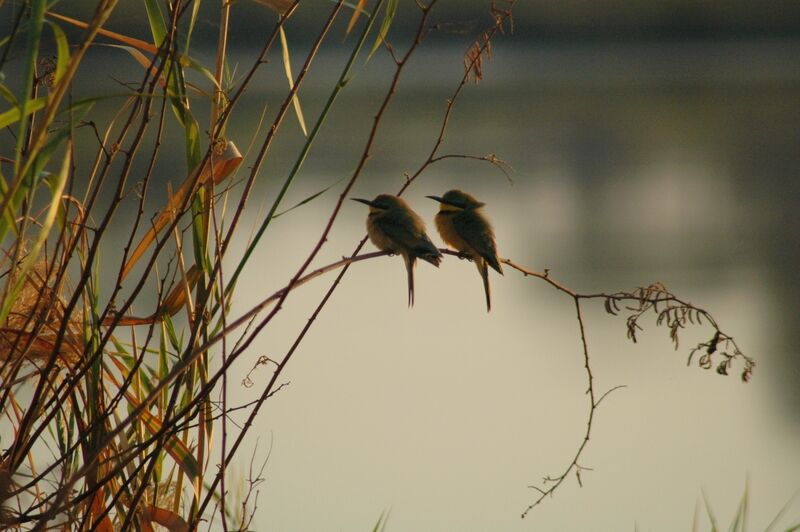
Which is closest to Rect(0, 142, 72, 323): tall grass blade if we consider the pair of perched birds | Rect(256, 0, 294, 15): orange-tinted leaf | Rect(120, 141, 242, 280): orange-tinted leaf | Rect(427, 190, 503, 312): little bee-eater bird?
Rect(120, 141, 242, 280): orange-tinted leaf

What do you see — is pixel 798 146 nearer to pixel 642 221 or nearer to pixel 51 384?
pixel 642 221

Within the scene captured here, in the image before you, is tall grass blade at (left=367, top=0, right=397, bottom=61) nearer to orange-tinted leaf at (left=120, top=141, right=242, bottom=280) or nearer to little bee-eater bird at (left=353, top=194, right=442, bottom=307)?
orange-tinted leaf at (left=120, top=141, right=242, bottom=280)

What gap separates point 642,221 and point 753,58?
26.6 ft

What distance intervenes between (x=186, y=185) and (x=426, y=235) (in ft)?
3.29

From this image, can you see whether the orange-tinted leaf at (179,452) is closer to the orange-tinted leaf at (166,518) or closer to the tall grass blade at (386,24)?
the orange-tinted leaf at (166,518)

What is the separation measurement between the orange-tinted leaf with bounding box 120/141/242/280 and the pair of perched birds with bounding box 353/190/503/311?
0.76 metres

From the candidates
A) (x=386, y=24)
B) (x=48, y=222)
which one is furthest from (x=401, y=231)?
(x=48, y=222)

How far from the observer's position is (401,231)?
7.13 feet

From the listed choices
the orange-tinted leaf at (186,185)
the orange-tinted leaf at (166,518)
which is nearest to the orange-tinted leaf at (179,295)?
the orange-tinted leaf at (186,185)

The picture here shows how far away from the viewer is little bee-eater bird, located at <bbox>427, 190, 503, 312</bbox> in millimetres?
2213

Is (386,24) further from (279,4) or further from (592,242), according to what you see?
(592,242)

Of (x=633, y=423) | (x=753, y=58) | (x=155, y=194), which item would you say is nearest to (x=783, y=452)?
(x=633, y=423)

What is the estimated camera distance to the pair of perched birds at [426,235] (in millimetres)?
2104

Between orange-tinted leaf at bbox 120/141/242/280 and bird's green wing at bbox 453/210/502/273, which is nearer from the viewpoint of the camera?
orange-tinted leaf at bbox 120/141/242/280
